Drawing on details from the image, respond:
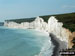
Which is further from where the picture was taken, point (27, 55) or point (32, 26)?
point (32, 26)

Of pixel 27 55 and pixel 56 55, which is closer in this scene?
pixel 56 55

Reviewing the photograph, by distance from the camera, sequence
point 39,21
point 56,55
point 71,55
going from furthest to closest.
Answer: point 39,21
point 56,55
point 71,55

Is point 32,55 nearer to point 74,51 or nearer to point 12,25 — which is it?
point 74,51

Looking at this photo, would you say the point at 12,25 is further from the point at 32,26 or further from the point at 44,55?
the point at 44,55

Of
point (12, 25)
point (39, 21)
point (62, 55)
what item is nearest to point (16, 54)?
point (62, 55)

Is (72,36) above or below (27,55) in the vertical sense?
above

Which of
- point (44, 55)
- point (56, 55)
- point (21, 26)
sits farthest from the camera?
point (21, 26)

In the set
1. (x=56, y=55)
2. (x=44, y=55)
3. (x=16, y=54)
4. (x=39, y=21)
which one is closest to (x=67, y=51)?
(x=56, y=55)

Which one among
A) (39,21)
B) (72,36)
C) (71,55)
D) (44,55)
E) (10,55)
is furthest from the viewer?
(39,21)

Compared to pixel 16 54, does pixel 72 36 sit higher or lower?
higher
